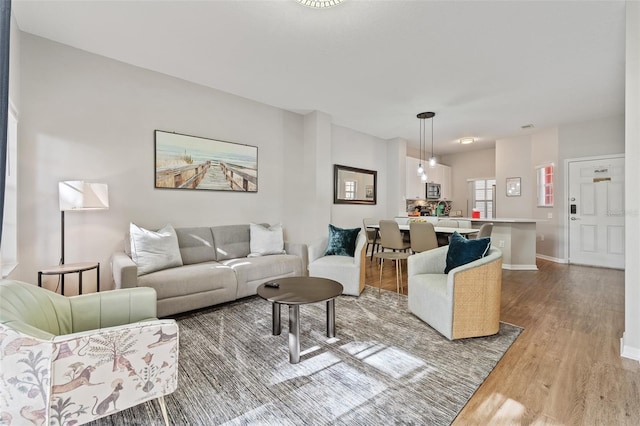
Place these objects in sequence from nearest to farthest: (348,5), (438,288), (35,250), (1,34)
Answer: (1,34)
(348,5)
(438,288)
(35,250)

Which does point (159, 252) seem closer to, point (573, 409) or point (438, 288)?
point (438, 288)

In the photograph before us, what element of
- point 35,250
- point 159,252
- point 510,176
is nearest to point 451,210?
point 510,176

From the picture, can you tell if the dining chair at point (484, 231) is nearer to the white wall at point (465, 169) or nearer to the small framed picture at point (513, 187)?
the small framed picture at point (513, 187)

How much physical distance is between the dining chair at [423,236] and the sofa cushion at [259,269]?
1757 millimetres

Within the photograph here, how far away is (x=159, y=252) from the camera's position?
3.11 m

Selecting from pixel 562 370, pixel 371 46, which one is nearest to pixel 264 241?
pixel 371 46

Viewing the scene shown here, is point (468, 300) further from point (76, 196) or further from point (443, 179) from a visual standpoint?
point (443, 179)

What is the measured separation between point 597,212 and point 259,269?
20.7 feet

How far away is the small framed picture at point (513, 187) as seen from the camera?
21.9 feet

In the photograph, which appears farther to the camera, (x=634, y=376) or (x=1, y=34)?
(x=634, y=376)

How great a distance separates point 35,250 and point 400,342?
3.57 metres

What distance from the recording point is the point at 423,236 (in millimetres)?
4250

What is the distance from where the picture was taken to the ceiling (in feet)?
8.05

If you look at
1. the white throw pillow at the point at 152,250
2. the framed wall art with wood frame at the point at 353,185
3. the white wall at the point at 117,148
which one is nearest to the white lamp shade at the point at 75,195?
the white wall at the point at 117,148
